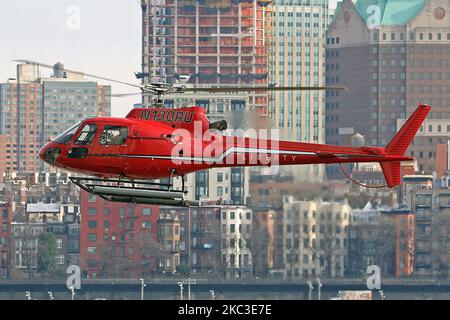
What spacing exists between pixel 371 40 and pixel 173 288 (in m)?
59.4

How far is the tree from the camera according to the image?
96.6m

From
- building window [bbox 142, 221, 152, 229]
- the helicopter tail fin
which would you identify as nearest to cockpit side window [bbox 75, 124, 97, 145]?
the helicopter tail fin

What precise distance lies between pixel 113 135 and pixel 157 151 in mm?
641

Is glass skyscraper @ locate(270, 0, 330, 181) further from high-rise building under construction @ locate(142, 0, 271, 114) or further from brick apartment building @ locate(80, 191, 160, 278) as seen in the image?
brick apartment building @ locate(80, 191, 160, 278)

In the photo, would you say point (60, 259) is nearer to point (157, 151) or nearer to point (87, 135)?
point (87, 135)

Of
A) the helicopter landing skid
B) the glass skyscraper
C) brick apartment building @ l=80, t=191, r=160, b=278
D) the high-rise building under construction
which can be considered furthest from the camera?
the glass skyscraper

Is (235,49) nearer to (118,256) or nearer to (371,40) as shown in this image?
(371,40)

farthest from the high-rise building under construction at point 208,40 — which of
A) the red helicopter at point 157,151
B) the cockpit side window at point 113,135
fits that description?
the cockpit side window at point 113,135

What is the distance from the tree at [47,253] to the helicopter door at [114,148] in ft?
237

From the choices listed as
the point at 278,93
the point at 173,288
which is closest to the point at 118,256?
the point at 173,288

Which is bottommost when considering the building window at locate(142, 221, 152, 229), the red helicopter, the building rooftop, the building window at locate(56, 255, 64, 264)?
the building window at locate(56, 255, 64, 264)

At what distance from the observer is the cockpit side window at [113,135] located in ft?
78.3

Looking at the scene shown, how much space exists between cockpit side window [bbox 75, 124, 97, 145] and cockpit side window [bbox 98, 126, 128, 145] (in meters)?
0.16

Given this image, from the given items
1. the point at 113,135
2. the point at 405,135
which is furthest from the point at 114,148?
the point at 405,135
